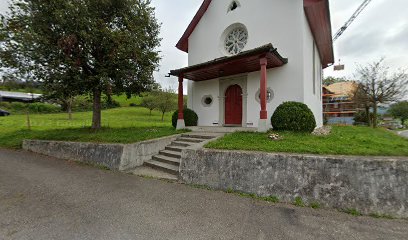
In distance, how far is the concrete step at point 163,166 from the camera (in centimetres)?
657

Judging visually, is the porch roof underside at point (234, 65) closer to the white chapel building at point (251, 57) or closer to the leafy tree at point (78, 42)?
the white chapel building at point (251, 57)

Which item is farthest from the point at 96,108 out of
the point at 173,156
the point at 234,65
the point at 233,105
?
the point at 234,65

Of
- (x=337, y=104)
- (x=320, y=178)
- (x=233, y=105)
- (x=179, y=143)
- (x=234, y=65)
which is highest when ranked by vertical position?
(x=337, y=104)

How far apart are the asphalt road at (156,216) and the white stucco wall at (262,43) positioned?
6297 mm

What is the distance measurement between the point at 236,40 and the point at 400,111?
5451 centimetres

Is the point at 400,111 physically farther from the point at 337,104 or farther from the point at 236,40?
the point at 236,40

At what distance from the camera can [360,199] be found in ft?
13.5

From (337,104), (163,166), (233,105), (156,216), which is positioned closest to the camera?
(156,216)

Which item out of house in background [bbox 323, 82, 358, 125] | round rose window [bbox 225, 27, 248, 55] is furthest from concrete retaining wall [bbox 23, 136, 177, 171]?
house in background [bbox 323, 82, 358, 125]

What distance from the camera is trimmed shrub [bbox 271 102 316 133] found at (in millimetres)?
7926

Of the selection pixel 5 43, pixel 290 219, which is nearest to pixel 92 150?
pixel 5 43

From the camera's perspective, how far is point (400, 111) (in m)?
45.2

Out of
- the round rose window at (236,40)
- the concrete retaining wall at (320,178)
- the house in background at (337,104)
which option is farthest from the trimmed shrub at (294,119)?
the house in background at (337,104)

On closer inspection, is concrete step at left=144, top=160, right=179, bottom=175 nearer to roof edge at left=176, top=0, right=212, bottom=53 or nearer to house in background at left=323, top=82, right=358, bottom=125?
roof edge at left=176, top=0, right=212, bottom=53
